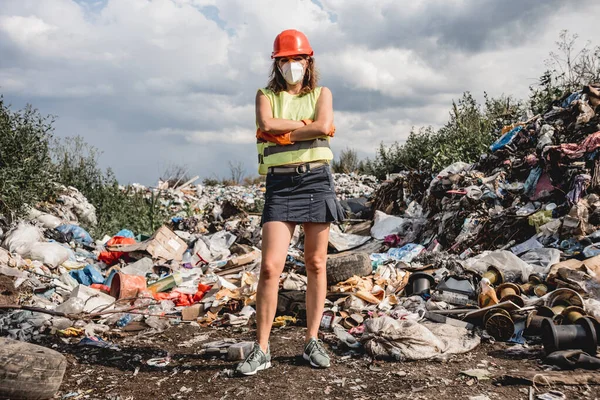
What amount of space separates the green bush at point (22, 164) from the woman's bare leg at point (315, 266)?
6549mm

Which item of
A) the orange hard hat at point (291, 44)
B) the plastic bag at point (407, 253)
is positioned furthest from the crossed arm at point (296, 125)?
the plastic bag at point (407, 253)

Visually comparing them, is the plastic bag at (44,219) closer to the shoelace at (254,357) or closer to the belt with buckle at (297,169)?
the shoelace at (254,357)

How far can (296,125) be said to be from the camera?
2.88m

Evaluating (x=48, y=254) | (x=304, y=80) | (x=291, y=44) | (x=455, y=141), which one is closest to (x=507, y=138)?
(x=455, y=141)

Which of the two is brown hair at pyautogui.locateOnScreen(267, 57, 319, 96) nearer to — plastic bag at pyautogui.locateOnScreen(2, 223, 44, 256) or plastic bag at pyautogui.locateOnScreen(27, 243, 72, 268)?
plastic bag at pyautogui.locateOnScreen(27, 243, 72, 268)

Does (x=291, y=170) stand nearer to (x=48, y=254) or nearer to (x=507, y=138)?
(x=48, y=254)

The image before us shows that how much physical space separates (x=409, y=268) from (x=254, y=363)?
10.0ft

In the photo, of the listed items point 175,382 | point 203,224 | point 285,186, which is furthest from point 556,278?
point 203,224

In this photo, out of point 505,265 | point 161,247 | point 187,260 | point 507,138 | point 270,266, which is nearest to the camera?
point 270,266

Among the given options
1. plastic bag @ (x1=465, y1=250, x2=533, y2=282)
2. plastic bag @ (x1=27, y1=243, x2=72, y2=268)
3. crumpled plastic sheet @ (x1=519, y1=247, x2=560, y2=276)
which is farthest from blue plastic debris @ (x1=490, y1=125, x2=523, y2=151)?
plastic bag @ (x1=27, y1=243, x2=72, y2=268)

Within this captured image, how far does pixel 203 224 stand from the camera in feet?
32.6

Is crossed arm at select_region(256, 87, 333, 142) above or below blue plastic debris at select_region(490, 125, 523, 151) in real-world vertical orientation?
below

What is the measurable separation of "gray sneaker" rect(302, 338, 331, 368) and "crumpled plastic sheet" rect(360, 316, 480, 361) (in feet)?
1.26

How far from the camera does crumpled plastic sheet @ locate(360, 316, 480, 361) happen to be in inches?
127
